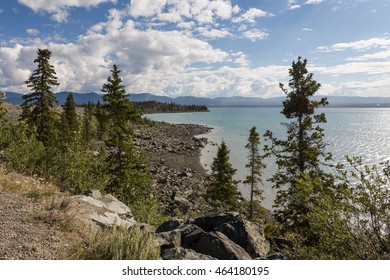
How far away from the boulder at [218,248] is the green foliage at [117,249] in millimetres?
2626

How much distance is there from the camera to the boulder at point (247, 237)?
10.2 metres

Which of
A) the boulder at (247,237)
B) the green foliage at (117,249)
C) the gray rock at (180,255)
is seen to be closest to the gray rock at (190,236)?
the boulder at (247,237)

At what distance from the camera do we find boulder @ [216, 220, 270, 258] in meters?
10.2

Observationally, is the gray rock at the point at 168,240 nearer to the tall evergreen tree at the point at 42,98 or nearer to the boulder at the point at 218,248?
the boulder at the point at 218,248

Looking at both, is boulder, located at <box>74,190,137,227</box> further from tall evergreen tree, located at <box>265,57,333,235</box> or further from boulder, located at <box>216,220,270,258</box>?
tall evergreen tree, located at <box>265,57,333,235</box>

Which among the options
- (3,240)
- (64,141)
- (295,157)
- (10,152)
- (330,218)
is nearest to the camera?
(3,240)

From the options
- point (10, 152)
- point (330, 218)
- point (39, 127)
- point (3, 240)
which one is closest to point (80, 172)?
point (10, 152)

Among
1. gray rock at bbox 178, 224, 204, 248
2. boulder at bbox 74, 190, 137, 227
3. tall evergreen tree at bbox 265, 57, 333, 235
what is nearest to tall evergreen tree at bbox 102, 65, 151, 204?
boulder at bbox 74, 190, 137, 227

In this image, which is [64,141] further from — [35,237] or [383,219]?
[383,219]

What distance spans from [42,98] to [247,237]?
26993 mm

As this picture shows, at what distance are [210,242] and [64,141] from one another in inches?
439

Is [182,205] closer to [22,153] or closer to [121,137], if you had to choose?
[121,137]

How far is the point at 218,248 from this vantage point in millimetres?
8750

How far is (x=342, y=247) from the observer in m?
7.84
